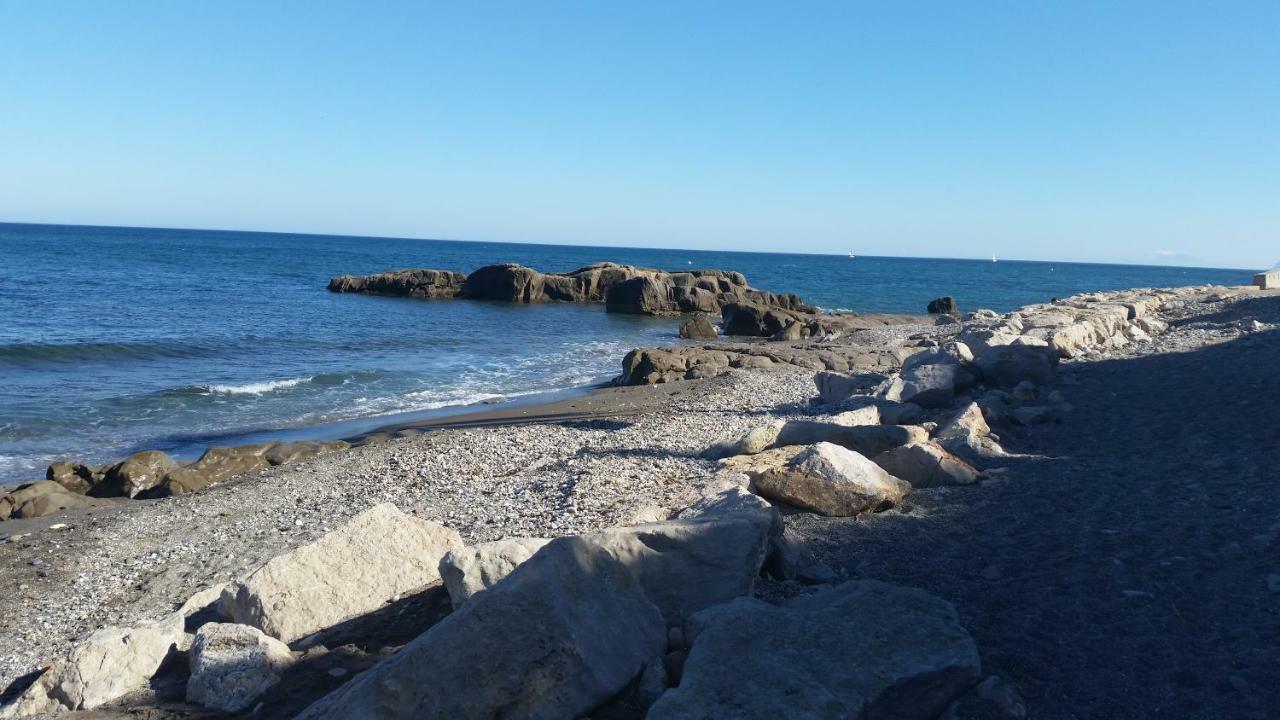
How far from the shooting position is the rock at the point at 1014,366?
1315 centimetres

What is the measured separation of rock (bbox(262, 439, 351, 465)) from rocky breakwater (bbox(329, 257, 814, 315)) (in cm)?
2877

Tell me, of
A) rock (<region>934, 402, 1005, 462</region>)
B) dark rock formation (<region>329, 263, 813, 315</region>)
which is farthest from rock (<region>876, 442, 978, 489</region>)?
dark rock formation (<region>329, 263, 813, 315</region>)

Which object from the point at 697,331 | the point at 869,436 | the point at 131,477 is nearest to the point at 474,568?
the point at 869,436

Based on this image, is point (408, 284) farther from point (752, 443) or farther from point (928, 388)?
point (752, 443)

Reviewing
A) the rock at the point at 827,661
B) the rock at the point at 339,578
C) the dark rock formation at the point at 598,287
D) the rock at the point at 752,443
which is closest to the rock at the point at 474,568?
the rock at the point at 339,578

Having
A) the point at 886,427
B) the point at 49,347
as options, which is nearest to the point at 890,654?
the point at 886,427

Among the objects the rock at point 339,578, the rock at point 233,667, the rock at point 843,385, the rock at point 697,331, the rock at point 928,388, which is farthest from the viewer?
the rock at point 697,331

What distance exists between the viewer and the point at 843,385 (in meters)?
15.0

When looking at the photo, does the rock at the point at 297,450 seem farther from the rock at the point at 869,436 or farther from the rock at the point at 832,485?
the rock at the point at 832,485

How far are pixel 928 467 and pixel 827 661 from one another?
4.78m

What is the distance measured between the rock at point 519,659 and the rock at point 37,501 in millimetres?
10243

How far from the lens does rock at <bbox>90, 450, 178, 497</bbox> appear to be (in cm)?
1269

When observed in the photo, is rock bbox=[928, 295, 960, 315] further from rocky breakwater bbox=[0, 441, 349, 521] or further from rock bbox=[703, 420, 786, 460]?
rocky breakwater bbox=[0, 441, 349, 521]

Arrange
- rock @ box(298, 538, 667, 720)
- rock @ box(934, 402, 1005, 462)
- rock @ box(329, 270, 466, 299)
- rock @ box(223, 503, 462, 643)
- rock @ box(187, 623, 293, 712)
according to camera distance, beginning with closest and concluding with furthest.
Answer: rock @ box(298, 538, 667, 720) < rock @ box(187, 623, 293, 712) < rock @ box(223, 503, 462, 643) < rock @ box(934, 402, 1005, 462) < rock @ box(329, 270, 466, 299)
